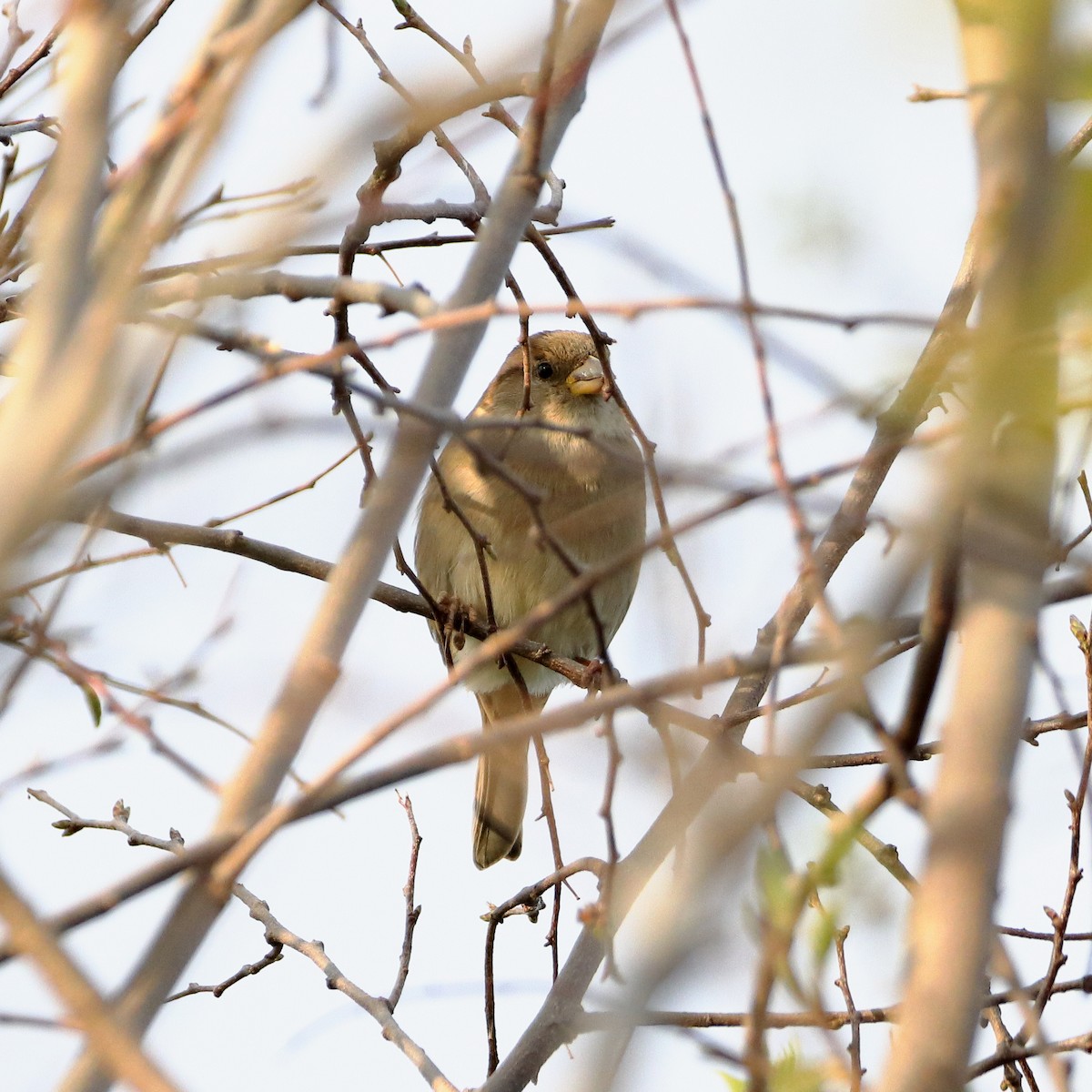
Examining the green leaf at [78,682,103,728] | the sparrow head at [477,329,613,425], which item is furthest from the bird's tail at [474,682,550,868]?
the green leaf at [78,682,103,728]

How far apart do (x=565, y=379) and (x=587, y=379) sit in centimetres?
20

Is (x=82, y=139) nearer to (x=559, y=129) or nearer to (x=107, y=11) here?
(x=107, y=11)

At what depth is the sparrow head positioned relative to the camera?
6305 millimetres

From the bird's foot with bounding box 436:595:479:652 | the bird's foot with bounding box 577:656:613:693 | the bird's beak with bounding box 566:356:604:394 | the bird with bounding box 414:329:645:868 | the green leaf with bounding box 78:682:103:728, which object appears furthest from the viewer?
the bird's beak with bounding box 566:356:604:394

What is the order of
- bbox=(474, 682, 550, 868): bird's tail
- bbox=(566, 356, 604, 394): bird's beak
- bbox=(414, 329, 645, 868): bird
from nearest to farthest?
bbox=(414, 329, 645, 868): bird → bbox=(566, 356, 604, 394): bird's beak → bbox=(474, 682, 550, 868): bird's tail

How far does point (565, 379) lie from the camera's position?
6.45 m

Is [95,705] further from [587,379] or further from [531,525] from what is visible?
[587,379]

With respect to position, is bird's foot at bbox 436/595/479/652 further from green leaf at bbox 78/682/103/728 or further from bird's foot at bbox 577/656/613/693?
green leaf at bbox 78/682/103/728

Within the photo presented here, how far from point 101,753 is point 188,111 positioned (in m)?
2.57

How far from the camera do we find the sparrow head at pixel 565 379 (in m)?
6.30

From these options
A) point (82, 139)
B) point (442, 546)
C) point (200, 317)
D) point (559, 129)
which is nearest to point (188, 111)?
point (82, 139)

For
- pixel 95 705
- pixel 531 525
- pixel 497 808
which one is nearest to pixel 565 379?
pixel 531 525

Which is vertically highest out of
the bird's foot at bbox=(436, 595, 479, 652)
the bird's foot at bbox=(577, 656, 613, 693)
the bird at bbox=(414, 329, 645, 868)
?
the bird at bbox=(414, 329, 645, 868)

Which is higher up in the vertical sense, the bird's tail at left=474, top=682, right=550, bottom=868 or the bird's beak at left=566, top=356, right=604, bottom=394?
the bird's beak at left=566, top=356, right=604, bottom=394
